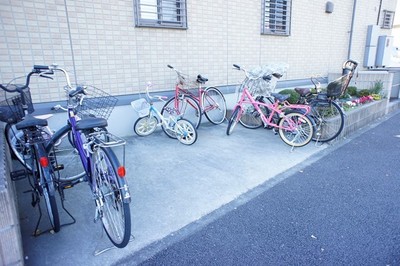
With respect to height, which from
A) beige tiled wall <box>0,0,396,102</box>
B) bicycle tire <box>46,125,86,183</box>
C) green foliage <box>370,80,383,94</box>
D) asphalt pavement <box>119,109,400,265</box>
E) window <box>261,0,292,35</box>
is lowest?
asphalt pavement <box>119,109,400,265</box>

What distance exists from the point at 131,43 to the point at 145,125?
53.9 inches

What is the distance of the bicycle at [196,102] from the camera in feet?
15.6

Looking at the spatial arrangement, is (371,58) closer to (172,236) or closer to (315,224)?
(315,224)

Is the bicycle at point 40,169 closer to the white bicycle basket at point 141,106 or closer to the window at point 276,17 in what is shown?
the white bicycle basket at point 141,106

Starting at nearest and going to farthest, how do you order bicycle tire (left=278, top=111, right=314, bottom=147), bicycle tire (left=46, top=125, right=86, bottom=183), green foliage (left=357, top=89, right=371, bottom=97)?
bicycle tire (left=46, top=125, right=86, bottom=183), bicycle tire (left=278, top=111, right=314, bottom=147), green foliage (left=357, top=89, right=371, bottom=97)

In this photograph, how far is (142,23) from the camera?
14.5 feet

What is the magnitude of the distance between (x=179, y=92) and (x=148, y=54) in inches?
32.8

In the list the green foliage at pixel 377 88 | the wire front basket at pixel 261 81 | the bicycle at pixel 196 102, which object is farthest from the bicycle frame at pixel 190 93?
the green foliage at pixel 377 88

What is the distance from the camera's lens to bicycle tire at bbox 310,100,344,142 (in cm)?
414

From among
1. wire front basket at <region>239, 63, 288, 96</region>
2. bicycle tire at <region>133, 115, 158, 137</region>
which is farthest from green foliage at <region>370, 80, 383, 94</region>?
bicycle tire at <region>133, 115, 158, 137</region>

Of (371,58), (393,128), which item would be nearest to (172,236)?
(393,128)

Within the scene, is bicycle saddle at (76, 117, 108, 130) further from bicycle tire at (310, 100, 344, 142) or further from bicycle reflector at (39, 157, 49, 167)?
bicycle tire at (310, 100, 344, 142)

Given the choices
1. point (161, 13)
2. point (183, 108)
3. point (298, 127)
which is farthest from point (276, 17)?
point (298, 127)

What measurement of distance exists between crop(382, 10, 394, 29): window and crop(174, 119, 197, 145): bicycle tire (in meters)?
10.1
